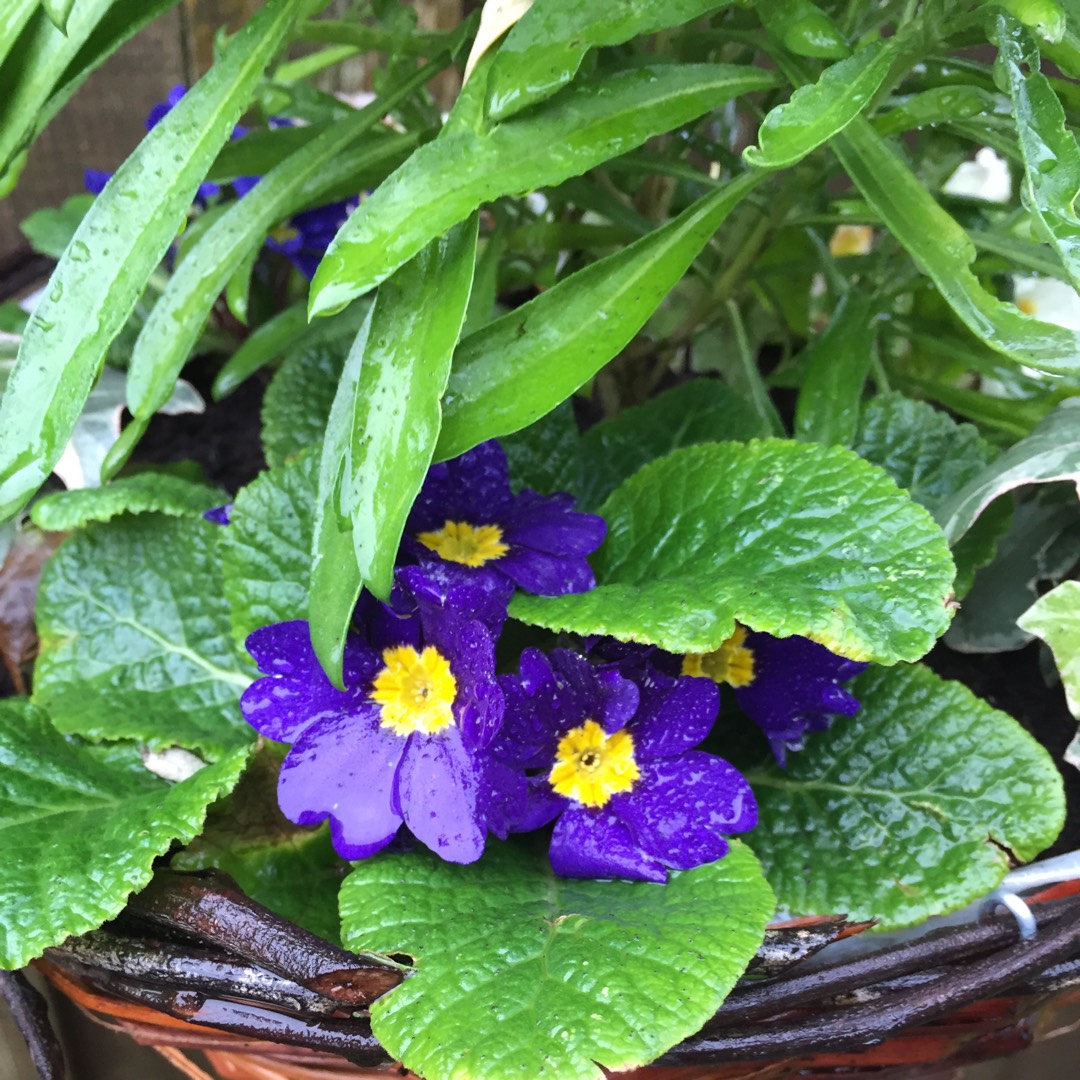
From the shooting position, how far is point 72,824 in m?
0.48

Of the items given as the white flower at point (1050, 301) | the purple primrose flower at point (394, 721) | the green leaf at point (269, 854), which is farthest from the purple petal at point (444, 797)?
the white flower at point (1050, 301)

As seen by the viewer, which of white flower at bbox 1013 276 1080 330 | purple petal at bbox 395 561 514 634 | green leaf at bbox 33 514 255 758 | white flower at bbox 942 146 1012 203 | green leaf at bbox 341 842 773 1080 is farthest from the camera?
white flower at bbox 942 146 1012 203

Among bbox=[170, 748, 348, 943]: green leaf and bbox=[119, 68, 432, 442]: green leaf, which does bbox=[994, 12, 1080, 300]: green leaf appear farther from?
bbox=[170, 748, 348, 943]: green leaf

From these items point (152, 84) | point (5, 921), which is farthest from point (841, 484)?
point (152, 84)

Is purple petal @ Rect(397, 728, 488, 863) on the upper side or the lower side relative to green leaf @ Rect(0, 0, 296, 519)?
lower

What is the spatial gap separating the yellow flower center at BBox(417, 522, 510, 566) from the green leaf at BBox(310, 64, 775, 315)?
0.59 ft

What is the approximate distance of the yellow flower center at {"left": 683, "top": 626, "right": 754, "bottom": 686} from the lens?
21.3 inches

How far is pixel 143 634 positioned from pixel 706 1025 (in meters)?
0.40

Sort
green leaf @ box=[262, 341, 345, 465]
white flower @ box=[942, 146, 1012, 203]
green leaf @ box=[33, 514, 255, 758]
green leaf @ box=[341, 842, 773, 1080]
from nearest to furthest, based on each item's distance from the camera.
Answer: green leaf @ box=[341, 842, 773, 1080] < green leaf @ box=[33, 514, 255, 758] < green leaf @ box=[262, 341, 345, 465] < white flower @ box=[942, 146, 1012, 203]

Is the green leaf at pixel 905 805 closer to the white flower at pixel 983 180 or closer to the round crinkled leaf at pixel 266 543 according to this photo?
the round crinkled leaf at pixel 266 543

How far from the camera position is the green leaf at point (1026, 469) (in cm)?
53

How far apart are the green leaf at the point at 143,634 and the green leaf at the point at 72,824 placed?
3cm

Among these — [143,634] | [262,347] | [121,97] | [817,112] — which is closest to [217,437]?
[262,347]

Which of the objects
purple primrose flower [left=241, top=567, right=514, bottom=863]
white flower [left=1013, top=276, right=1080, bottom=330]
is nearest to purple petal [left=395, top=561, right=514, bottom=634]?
purple primrose flower [left=241, top=567, right=514, bottom=863]
